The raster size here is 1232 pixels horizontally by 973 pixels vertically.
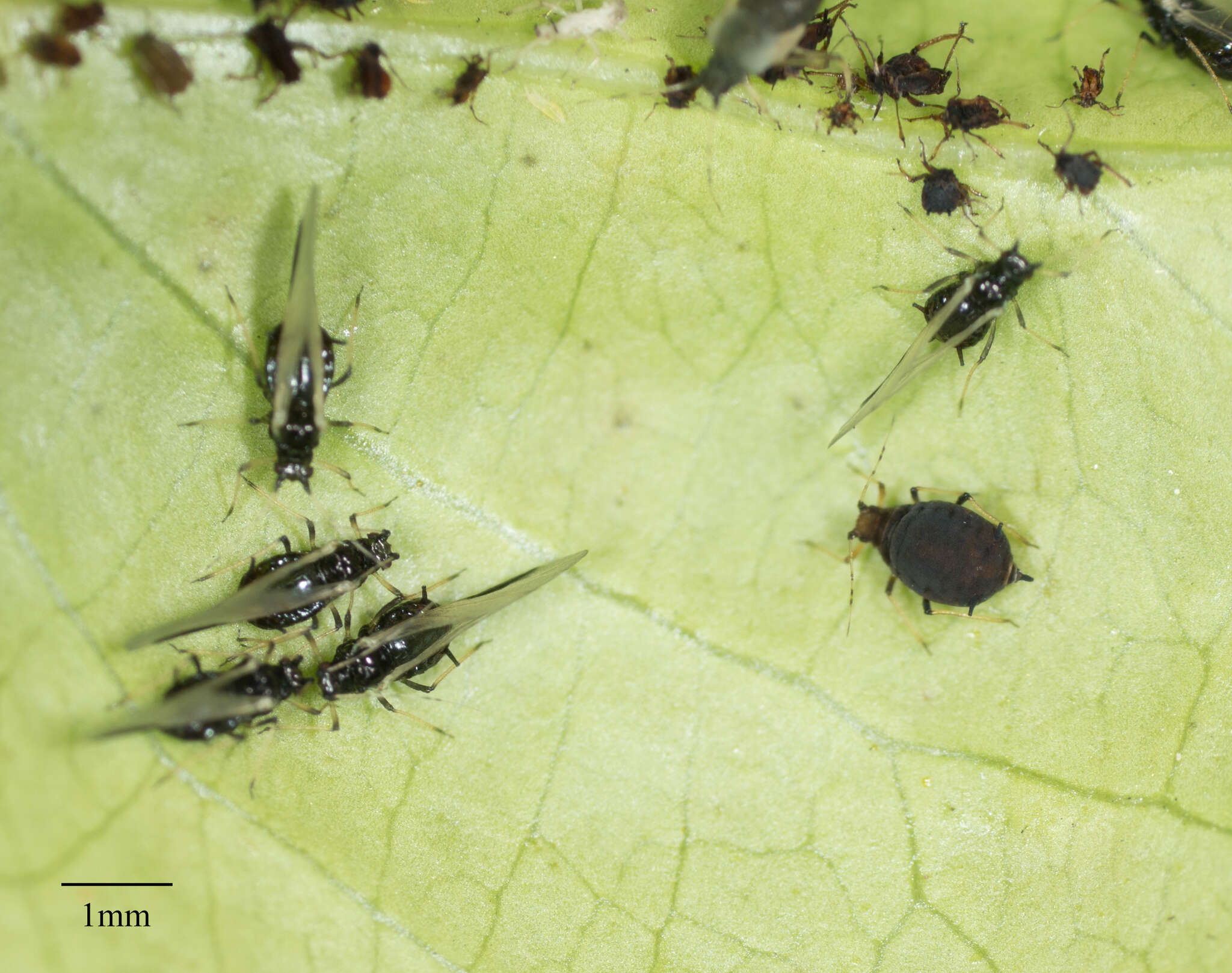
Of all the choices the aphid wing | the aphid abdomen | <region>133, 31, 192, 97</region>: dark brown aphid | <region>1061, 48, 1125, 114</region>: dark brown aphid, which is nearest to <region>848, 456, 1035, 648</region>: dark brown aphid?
the aphid abdomen

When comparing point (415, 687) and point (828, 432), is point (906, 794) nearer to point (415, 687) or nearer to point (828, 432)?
point (828, 432)

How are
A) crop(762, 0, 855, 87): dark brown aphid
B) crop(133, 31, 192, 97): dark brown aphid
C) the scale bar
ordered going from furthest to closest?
1. crop(762, 0, 855, 87): dark brown aphid
2. the scale bar
3. crop(133, 31, 192, 97): dark brown aphid

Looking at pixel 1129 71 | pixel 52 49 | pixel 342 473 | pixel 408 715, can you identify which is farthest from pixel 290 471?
pixel 1129 71

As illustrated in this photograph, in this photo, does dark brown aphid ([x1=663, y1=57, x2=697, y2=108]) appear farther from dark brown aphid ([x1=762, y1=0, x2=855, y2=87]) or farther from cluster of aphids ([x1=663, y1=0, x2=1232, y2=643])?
dark brown aphid ([x1=762, y1=0, x2=855, y2=87])

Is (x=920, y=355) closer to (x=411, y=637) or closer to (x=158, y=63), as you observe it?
(x=411, y=637)

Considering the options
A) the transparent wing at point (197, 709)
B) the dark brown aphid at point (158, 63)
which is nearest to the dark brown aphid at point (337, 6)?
the dark brown aphid at point (158, 63)

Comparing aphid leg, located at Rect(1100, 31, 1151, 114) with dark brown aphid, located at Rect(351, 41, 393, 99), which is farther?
aphid leg, located at Rect(1100, 31, 1151, 114)
